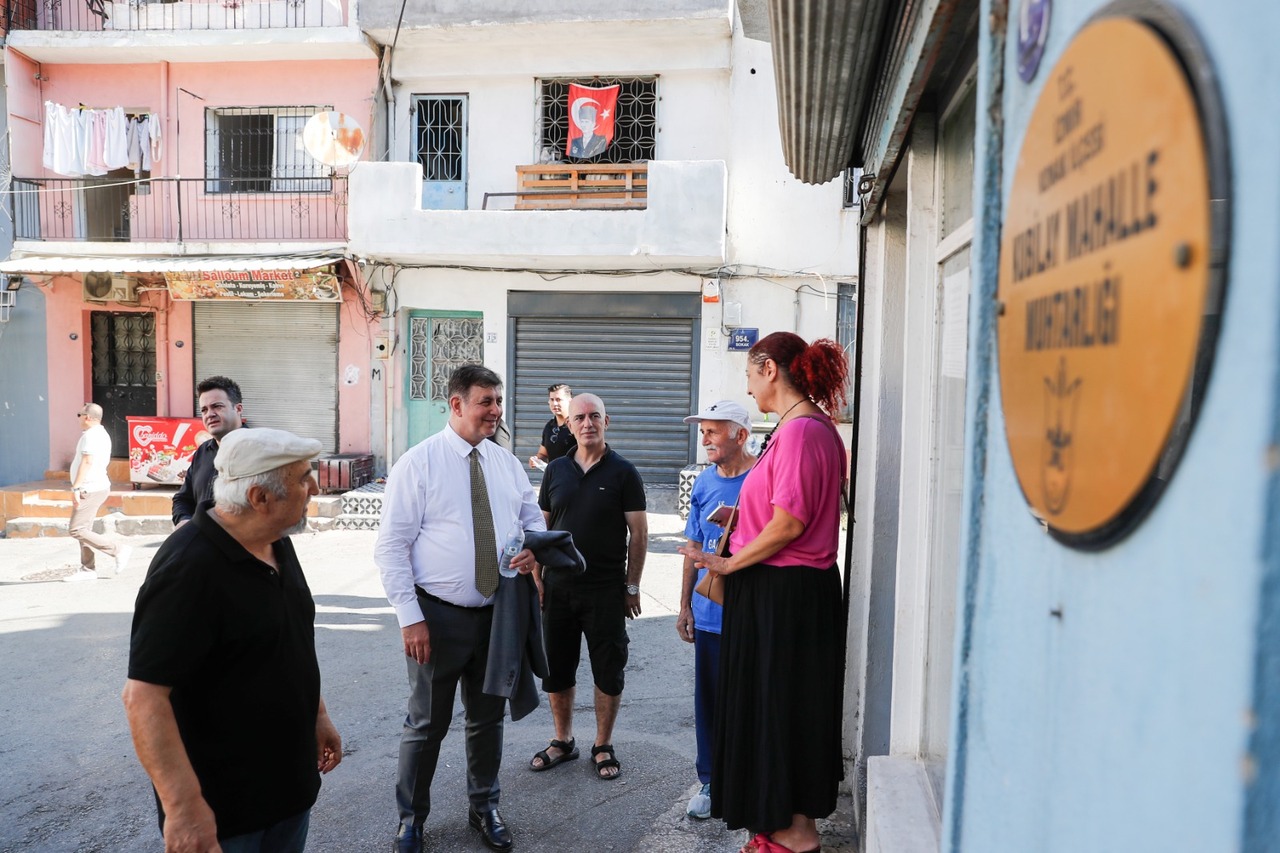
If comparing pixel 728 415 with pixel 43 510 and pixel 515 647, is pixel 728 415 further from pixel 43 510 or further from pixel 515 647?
pixel 43 510

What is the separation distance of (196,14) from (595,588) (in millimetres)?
13380

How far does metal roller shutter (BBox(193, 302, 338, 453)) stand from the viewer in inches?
538

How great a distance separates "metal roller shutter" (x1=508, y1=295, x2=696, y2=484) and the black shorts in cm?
836

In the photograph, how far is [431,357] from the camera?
13453 millimetres

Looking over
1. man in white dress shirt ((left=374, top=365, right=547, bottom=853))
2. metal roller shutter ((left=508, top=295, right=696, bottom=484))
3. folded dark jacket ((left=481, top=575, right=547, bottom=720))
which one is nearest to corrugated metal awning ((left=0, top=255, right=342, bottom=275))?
metal roller shutter ((left=508, top=295, right=696, bottom=484))

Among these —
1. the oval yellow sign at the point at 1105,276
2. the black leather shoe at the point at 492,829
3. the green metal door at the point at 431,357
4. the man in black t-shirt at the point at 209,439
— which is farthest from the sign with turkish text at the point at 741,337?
the oval yellow sign at the point at 1105,276

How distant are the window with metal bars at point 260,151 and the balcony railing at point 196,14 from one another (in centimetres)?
129

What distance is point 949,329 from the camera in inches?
103

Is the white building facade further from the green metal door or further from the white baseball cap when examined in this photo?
the white baseball cap

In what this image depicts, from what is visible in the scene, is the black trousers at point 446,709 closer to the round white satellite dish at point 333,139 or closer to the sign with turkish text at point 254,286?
the round white satellite dish at point 333,139

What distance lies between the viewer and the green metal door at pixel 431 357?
44.0 feet

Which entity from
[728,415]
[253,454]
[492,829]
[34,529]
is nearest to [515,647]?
[492,829]

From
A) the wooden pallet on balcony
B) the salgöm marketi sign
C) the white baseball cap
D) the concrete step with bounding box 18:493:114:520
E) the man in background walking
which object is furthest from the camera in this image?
the wooden pallet on balcony

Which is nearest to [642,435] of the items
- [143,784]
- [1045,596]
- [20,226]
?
[143,784]
